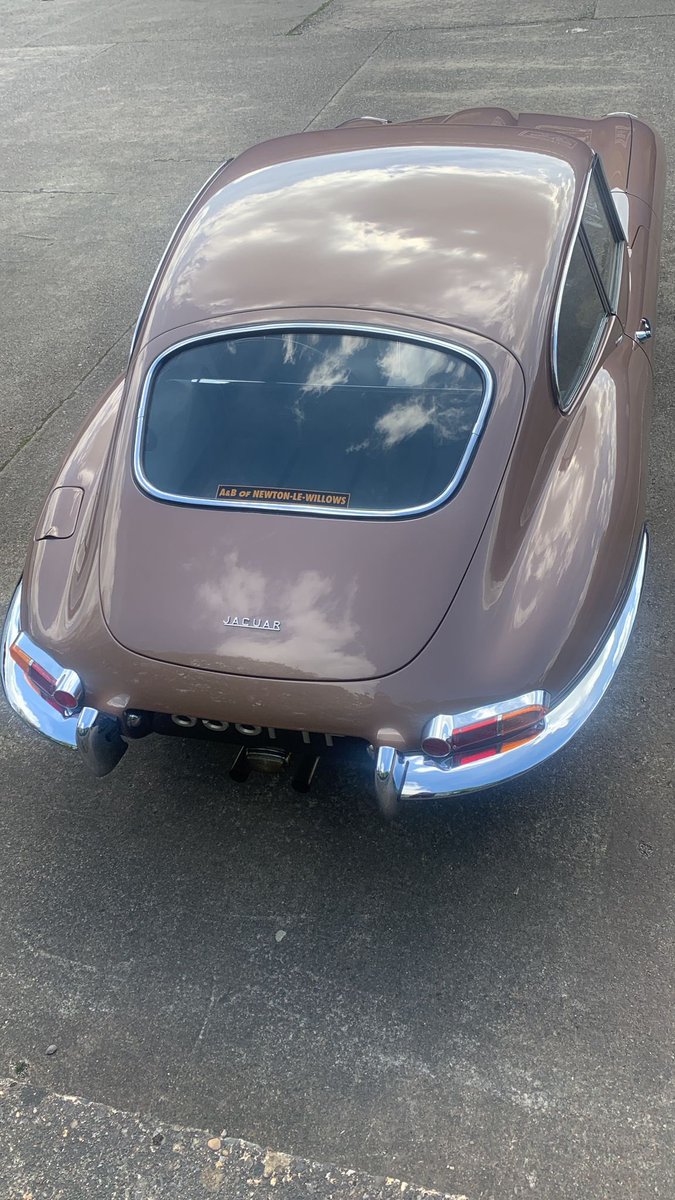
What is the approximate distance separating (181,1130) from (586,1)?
12.8 meters

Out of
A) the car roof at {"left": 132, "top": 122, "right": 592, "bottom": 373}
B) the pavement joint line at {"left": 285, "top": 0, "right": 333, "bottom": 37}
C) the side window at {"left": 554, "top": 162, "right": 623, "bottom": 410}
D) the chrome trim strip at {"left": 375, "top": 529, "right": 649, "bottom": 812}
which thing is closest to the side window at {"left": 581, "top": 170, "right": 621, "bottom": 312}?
the side window at {"left": 554, "top": 162, "right": 623, "bottom": 410}

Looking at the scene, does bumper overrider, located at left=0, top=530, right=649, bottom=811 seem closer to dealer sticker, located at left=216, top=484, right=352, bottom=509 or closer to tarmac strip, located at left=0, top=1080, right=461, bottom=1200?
dealer sticker, located at left=216, top=484, right=352, bottom=509

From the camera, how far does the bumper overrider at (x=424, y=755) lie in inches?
103

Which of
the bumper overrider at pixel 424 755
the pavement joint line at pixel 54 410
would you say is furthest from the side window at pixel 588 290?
the pavement joint line at pixel 54 410

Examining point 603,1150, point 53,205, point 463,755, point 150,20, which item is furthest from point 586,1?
point 603,1150

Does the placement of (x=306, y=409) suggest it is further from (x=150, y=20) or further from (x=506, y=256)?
(x=150, y=20)

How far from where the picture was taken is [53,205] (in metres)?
8.09

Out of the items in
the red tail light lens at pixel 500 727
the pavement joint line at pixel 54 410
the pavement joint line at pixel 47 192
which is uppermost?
the red tail light lens at pixel 500 727

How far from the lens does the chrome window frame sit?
3.17 m

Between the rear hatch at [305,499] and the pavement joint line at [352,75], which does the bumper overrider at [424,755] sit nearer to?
the rear hatch at [305,499]

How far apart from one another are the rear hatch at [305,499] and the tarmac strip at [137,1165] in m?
1.26

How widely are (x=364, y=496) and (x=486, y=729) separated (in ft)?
2.66

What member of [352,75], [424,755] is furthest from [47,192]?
[424,755]

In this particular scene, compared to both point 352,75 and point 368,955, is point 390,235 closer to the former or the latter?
point 368,955
